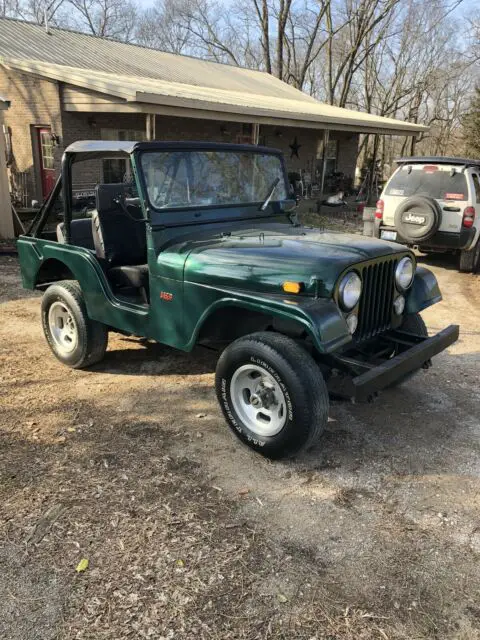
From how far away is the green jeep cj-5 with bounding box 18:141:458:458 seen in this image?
3.08 metres

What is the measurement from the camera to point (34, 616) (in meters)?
2.21

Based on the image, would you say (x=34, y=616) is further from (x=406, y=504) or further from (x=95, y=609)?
(x=406, y=504)

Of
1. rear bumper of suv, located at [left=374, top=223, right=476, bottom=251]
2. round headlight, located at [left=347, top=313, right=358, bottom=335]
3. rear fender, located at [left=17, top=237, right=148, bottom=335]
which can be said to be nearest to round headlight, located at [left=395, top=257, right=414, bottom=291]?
round headlight, located at [left=347, top=313, right=358, bottom=335]

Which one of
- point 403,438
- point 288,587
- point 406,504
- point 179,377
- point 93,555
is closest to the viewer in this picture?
point 288,587

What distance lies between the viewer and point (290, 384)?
2998 mm

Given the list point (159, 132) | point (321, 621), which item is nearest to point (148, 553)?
point (321, 621)

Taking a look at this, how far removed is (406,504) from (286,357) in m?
1.07

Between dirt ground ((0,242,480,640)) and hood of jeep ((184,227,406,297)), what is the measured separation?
1127 mm

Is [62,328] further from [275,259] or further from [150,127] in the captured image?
[150,127]

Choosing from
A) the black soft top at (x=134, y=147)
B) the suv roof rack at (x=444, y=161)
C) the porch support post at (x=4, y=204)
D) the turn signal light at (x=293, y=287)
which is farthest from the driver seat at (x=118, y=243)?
the porch support post at (x=4, y=204)

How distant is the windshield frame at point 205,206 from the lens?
3.72 meters

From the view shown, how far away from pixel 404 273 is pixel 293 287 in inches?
42.2

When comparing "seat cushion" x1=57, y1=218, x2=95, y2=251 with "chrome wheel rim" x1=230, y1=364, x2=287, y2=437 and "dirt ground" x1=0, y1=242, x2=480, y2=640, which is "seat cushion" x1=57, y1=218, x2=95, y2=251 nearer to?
"dirt ground" x1=0, y1=242, x2=480, y2=640

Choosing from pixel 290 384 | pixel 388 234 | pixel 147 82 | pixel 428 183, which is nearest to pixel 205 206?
pixel 290 384
